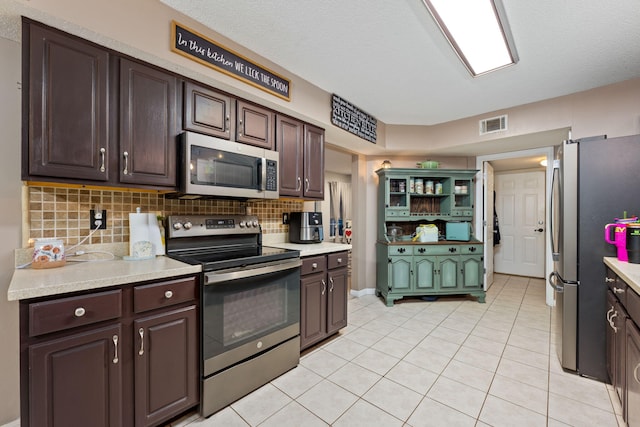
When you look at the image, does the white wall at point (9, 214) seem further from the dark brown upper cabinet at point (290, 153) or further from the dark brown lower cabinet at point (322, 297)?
the dark brown lower cabinet at point (322, 297)

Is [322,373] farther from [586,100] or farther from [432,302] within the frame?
[586,100]

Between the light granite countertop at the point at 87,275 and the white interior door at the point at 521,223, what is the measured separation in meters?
5.78

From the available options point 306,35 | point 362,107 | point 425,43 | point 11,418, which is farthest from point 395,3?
point 11,418

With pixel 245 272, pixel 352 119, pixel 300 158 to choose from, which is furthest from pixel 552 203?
pixel 245 272

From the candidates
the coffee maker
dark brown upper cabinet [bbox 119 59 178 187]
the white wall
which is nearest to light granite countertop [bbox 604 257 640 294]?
the coffee maker

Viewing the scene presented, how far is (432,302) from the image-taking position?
3674mm

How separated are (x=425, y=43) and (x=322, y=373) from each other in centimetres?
260

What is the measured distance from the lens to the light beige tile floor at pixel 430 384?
1.59m

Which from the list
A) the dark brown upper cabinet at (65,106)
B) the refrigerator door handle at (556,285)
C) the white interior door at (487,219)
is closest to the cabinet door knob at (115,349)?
the dark brown upper cabinet at (65,106)

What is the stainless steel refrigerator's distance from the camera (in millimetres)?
1827

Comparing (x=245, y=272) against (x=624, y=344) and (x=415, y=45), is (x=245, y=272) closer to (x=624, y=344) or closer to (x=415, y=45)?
(x=415, y=45)

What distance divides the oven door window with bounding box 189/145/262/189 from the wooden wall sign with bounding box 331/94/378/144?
115cm

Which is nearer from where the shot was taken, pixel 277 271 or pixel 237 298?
pixel 237 298

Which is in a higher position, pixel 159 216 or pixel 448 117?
pixel 448 117
